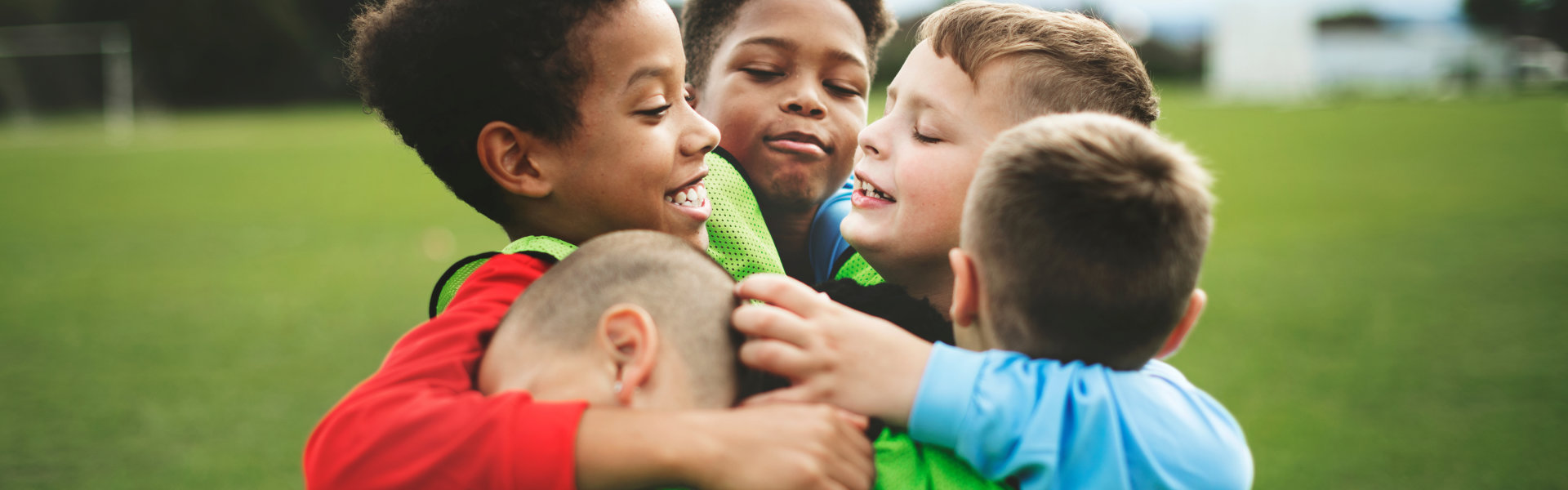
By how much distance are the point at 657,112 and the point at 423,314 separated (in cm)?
436

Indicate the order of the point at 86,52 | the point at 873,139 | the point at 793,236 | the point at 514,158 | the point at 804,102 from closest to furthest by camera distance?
the point at 514,158 → the point at 873,139 → the point at 804,102 → the point at 793,236 → the point at 86,52

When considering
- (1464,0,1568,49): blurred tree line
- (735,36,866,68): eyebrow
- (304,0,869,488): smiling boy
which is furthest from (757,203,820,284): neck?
(1464,0,1568,49): blurred tree line

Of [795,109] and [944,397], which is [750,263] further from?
[944,397]

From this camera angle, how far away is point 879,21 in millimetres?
2365

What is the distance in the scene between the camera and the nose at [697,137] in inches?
62.7

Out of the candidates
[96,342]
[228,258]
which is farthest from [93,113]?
[96,342]

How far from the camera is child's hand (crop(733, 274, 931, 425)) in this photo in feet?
3.51

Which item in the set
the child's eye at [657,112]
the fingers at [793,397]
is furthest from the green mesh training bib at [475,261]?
the fingers at [793,397]

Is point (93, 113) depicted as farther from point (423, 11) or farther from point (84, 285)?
point (423, 11)

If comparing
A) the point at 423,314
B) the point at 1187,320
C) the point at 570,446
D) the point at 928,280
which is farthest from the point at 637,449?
the point at 423,314

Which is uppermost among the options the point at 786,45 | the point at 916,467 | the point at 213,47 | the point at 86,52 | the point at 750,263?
the point at 213,47

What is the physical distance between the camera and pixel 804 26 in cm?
206

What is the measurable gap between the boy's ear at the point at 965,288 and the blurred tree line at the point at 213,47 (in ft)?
94.6

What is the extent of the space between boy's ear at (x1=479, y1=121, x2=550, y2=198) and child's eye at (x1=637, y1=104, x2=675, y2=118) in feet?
0.51
